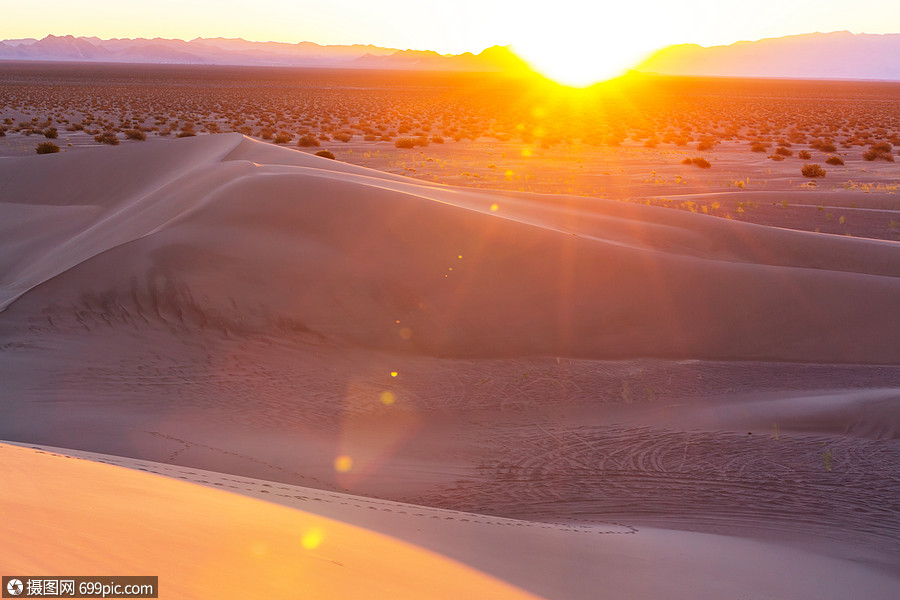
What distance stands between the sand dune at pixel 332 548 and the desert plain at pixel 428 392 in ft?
0.08

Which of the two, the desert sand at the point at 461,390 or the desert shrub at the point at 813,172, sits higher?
the desert shrub at the point at 813,172

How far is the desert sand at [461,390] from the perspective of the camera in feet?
15.3

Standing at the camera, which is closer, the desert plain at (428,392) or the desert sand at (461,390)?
the desert plain at (428,392)

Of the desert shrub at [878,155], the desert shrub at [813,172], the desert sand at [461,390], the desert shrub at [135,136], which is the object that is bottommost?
the desert sand at [461,390]

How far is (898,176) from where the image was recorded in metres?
33.0

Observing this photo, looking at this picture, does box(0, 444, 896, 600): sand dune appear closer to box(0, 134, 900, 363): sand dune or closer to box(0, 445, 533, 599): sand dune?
box(0, 445, 533, 599): sand dune

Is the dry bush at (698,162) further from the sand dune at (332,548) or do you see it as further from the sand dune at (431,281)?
the sand dune at (332,548)

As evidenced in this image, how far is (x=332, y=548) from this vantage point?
362cm

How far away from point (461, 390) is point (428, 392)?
431mm

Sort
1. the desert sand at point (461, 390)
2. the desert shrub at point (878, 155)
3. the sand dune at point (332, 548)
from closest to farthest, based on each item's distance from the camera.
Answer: the sand dune at point (332, 548), the desert sand at point (461, 390), the desert shrub at point (878, 155)

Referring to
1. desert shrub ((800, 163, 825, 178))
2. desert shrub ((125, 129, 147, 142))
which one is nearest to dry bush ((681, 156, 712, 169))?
desert shrub ((800, 163, 825, 178))

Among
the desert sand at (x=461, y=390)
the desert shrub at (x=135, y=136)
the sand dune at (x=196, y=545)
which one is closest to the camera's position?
the sand dune at (x=196, y=545)

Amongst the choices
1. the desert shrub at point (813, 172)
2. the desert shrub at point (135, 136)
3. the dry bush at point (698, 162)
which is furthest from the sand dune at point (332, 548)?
the desert shrub at point (135, 136)

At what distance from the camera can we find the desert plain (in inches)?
158
